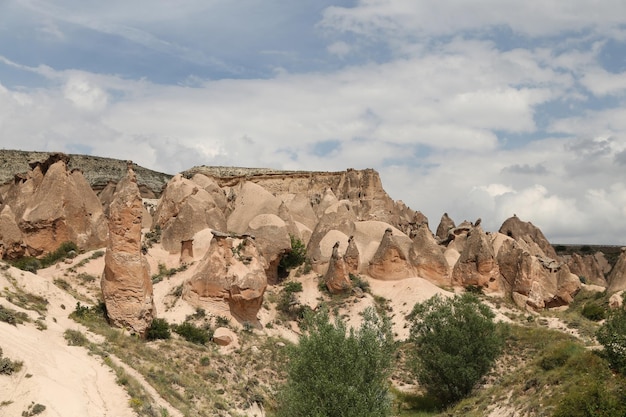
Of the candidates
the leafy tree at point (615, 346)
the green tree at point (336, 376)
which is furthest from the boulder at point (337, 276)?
the leafy tree at point (615, 346)

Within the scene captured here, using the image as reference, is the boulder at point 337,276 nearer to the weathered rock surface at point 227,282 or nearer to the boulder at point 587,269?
the weathered rock surface at point 227,282

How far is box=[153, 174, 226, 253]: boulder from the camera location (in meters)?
38.1

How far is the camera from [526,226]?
217 ft

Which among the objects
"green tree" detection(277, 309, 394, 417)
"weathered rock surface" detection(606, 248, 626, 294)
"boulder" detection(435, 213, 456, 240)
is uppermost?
"boulder" detection(435, 213, 456, 240)

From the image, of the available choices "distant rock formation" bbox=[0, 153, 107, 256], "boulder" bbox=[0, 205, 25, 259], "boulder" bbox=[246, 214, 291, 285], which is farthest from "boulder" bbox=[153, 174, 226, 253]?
"boulder" bbox=[0, 205, 25, 259]

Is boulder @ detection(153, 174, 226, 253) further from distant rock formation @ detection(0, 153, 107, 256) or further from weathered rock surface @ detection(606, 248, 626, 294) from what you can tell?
weathered rock surface @ detection(606, 248, 626, 294)

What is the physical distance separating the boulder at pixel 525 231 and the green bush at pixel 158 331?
44.7 metres

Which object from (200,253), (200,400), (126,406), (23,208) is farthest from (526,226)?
(126,406)

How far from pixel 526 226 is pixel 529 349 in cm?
3544

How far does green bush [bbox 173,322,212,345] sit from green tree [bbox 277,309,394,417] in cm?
600

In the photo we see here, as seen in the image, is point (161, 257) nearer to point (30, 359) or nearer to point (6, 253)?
point (6, 253)

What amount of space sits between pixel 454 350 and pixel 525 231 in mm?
38895

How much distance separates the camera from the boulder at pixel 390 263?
40.8 meters

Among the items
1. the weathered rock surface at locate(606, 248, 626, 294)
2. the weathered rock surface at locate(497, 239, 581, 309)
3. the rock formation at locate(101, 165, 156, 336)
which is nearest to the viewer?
the rock formation at locate(101, 165, 156, 336)
